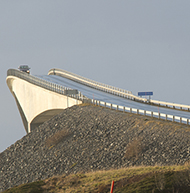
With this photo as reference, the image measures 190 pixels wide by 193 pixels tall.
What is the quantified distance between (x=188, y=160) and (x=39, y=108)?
47.2 meters

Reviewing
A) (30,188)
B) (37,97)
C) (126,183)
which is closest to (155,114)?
(30,188)

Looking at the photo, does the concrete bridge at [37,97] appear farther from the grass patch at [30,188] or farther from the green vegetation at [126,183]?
the green vegetation at [126,183]

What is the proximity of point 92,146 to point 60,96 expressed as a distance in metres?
26.8

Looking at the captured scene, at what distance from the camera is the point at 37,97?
7319cm

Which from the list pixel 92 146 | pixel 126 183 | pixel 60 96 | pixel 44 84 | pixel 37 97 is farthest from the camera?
pixel 37 97

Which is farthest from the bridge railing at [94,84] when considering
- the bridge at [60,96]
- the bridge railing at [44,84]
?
the bridge railing at [44,84]

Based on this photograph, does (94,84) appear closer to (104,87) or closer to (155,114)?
(104,87)

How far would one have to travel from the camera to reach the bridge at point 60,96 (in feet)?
185

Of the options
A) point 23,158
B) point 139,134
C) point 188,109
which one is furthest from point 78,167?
point 188,109

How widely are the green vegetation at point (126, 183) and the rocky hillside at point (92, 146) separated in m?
5.28

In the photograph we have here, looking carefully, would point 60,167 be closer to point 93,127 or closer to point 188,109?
point 93,127

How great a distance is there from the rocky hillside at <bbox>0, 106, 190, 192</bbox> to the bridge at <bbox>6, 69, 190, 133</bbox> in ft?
16.4

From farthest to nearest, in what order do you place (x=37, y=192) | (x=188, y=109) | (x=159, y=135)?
(x=188, y=109) < (x=159, y=135) < (x=37, y=192)

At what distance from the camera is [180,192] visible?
18547 millimetres
